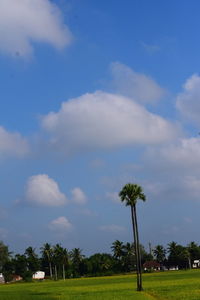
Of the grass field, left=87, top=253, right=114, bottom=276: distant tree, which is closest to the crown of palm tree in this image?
the grass field

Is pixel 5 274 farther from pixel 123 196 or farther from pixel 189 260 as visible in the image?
pixel 123 196

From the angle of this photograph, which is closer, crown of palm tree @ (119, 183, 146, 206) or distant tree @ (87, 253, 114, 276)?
crown of palm tree @ (119, 183, 146, 206)

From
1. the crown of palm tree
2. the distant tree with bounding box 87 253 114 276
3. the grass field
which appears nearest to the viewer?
the grass field

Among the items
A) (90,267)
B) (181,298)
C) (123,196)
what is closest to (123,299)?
(181,298)

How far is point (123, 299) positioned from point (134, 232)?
22.0 metres

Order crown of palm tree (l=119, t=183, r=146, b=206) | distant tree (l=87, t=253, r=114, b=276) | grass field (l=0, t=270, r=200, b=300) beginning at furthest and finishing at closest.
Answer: distant tree (l=87, t=253, r=114, b=276), crown of palm tree (l=119, t=183, r=146, b=206), grass field (l=0, t=270, r=200, b=300)

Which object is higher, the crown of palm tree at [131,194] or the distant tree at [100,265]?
the crown of palm tree at [131,194]

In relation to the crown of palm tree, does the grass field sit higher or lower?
lower

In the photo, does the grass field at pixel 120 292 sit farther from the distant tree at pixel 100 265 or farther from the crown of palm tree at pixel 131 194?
the distant tree at pixel 100 265

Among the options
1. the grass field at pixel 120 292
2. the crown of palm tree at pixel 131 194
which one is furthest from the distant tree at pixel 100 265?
the crown of palm tree at pixel 131 194

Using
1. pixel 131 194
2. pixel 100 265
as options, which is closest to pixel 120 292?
pixel 131 194

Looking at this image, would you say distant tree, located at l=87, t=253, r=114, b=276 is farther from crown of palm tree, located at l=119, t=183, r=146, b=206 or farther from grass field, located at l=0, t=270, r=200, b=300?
crown of palm tree, located at l=119, t=183, r=146, b=206

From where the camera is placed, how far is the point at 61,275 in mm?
199500

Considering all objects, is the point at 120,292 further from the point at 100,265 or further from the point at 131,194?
the point at 100,265
